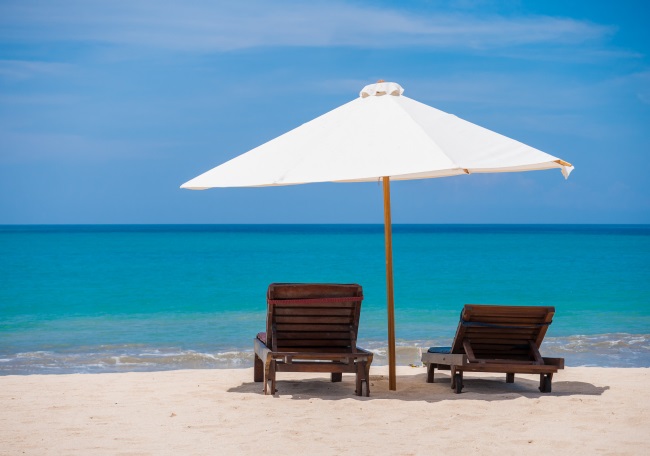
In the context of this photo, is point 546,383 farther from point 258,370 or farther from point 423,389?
point 258,370

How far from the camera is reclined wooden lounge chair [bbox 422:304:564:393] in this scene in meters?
6.35

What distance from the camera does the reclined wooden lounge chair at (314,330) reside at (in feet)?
20.3

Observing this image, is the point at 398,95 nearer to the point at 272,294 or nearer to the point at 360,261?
the point at 272,294

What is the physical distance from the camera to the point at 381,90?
6570mm

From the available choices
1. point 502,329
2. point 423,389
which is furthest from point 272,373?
point 502,329

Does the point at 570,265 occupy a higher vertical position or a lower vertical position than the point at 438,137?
higher

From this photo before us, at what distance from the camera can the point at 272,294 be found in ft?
20.2

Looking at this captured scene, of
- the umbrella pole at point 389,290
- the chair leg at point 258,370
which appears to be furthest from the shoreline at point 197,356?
the umbrella pole at point 389,290

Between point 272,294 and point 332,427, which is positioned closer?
point 332,427

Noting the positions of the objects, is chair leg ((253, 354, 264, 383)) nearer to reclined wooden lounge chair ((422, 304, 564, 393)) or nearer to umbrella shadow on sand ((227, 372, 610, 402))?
umbrella shadow on sand ((227, 372, 610, 402))

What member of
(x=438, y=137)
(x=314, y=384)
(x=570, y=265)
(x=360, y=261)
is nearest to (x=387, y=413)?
(x=314, y=384)

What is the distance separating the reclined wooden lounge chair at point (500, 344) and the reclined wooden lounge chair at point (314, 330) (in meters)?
0.71

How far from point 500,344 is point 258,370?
1.94 m

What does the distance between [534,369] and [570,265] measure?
103ft
